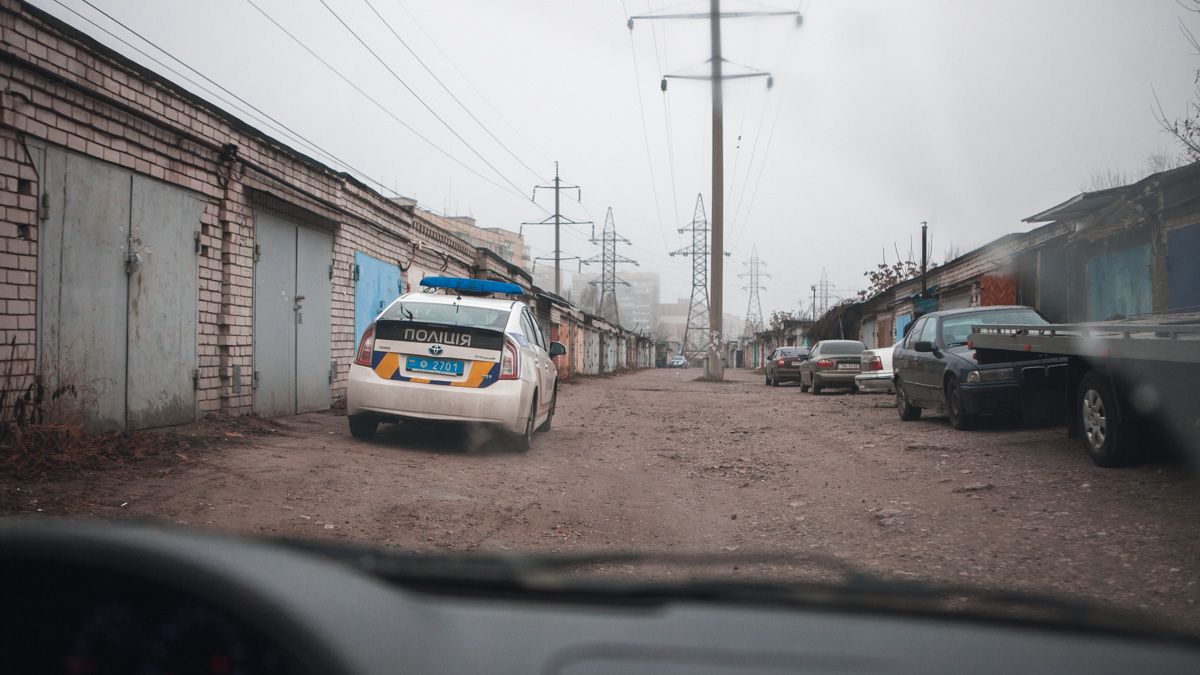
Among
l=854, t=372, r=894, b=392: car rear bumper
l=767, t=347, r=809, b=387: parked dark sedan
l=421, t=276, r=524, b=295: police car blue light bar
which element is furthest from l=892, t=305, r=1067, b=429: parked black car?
l=767, t=347, r=809, b=387: parked dark sedan

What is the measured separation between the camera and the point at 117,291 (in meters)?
7.55

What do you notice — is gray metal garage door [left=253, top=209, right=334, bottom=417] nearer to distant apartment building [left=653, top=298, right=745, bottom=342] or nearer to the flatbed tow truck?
the flatbed tow truck

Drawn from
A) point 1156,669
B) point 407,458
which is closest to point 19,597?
point 1156,669

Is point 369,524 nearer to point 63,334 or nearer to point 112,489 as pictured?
point 112,489

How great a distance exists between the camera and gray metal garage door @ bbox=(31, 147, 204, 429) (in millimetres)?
6781

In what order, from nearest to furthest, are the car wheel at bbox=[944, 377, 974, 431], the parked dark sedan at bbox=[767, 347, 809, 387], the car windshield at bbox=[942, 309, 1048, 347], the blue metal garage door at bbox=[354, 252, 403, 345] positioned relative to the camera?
the car wheel at bbox=[944, 377, 974, 431]
the car windshield at bbox=[942, 309, 1048, 347]
the blue metal garage door at bbox=[354, 252, 403, 345]
the parked dark sedan at bbox=[767, 347, 809, 387]

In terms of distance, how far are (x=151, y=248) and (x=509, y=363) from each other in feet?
12.1

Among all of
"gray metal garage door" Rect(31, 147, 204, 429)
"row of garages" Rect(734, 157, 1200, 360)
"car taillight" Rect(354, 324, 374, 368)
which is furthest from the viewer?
"row of garages" Rect(734, 157, 1200, 360)

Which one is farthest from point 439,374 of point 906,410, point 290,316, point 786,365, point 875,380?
point 786,365

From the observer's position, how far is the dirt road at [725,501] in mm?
4484

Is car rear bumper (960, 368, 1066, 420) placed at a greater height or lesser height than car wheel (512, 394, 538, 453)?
greater

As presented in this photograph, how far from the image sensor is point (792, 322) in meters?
55.5

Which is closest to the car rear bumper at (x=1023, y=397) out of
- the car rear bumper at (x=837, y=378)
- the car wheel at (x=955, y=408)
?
the car wheel at (x=955, y=408)

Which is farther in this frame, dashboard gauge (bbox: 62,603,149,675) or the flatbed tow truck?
the flatbed tow truck
